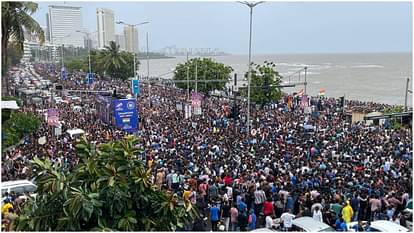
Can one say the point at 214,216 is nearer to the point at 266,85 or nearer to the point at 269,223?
the point at 269,223

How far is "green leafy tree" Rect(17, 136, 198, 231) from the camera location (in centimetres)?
602

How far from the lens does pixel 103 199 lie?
6203mm

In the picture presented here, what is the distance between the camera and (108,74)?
72.0 m

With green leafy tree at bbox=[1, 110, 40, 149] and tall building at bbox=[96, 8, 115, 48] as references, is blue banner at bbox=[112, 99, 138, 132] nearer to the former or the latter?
green leafy tree at bbox=[1, 110, 40, 149]

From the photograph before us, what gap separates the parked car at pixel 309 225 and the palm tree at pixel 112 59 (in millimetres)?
58386

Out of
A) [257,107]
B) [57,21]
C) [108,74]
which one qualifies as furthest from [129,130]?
[57,21]

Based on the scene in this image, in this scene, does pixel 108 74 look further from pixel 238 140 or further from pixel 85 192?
pixel 85 192

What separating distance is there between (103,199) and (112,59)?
6211 cm

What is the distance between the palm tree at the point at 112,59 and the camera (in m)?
66.8

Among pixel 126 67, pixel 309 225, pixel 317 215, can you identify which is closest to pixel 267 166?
pixel 317 215

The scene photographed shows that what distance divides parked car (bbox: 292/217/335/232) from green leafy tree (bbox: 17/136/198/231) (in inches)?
157

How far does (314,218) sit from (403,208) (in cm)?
256

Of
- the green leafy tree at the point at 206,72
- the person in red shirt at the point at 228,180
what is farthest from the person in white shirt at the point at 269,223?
the green leafy tree at the point at 206,72

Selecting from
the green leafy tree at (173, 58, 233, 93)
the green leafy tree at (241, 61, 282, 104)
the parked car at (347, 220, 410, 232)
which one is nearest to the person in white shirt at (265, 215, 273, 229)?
the parked car at (347, 220, 410, 232)
